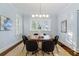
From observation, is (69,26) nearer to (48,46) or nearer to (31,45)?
(48,46)

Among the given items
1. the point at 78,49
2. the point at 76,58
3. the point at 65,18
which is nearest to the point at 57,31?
the point at 65,18

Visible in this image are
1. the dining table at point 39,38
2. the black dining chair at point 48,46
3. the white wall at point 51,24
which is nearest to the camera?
the white wall at point 51,24

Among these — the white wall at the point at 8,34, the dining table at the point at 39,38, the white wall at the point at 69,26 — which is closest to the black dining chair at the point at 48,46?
the dining table at the point at 39,38

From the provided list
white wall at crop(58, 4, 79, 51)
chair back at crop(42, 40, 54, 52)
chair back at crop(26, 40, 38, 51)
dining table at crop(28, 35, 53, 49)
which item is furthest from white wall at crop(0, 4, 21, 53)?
white wall at crop(58, 4, 79, 51)

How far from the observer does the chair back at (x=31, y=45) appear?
3.89 meters

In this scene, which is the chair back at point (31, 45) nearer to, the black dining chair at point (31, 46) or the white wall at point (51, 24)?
the black dining chair at point (31, 46)

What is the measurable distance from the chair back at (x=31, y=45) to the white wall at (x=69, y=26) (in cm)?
81

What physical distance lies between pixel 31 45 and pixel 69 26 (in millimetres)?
1361

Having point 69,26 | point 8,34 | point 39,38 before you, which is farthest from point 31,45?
point 69,26

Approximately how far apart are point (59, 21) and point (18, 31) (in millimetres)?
1300

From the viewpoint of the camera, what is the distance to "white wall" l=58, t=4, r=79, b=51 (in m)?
3.79

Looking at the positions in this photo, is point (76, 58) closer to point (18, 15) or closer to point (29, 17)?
point (29, 17)

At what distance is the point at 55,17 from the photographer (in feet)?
12.2

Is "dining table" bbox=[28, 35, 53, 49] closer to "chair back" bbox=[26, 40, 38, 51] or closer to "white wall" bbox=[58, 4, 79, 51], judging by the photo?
"chair back" bbox=[26, 40, 38, 51]
